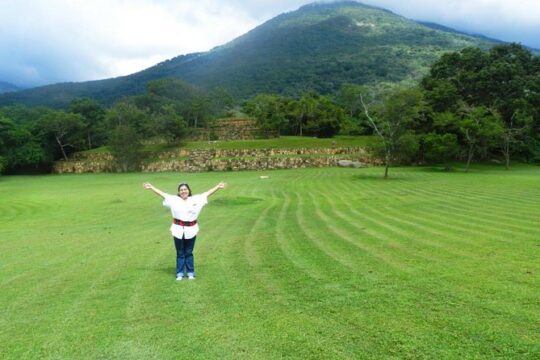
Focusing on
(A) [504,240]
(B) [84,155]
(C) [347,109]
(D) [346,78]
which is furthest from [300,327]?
(D) [346,78]

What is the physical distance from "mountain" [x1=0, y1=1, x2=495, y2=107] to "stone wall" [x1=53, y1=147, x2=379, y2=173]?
56581 millimetres

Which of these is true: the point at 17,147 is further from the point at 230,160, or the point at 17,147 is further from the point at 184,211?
the point at 184,211

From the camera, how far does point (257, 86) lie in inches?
4860

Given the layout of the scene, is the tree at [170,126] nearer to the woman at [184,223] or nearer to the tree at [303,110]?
the tree at [303,110]

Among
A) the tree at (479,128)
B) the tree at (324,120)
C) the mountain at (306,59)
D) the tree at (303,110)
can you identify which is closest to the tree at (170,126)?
the tree at (303,110)

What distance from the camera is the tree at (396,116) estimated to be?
35.9 m

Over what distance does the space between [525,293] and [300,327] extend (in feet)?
11.4

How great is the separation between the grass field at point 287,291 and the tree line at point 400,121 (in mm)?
27495

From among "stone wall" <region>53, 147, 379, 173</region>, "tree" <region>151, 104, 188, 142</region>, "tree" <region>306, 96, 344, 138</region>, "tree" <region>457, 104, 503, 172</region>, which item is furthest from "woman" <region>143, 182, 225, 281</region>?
"tree" <region>306, 96, 344, 138</region>

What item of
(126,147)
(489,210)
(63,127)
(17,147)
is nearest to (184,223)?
(489,210)

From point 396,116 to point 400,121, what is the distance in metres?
0.60

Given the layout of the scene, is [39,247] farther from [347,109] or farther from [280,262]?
[347,109]

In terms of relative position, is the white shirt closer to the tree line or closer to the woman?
the woman

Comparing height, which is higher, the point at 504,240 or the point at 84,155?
the point at 504,240
